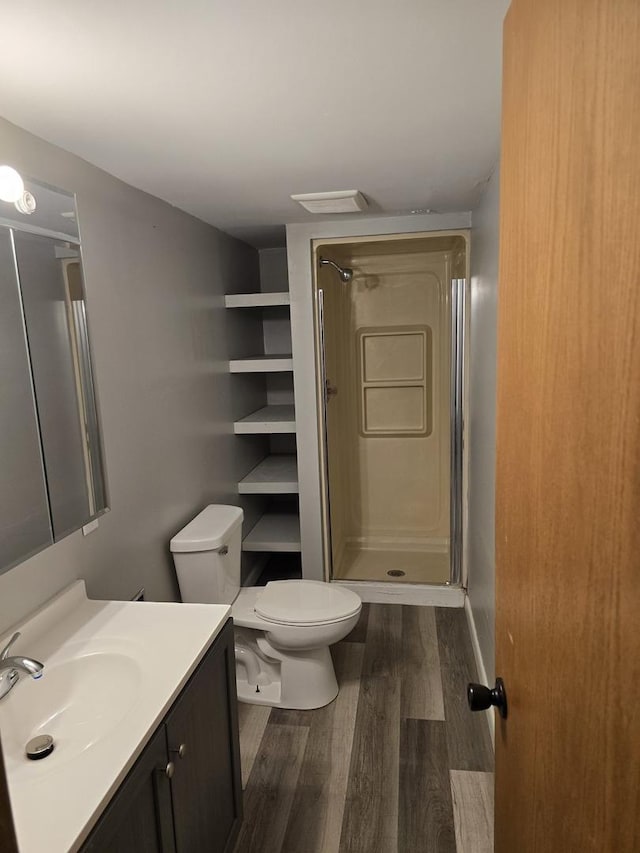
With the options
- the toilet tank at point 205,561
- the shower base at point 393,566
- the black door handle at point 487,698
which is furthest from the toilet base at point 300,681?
the black door handle at point 487,698

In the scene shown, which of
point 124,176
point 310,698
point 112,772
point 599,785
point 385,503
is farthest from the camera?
point 385,503

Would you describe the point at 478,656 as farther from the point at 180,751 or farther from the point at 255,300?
the point at 255,300

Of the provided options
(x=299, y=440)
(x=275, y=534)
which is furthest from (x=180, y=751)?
(x=275, y=534)

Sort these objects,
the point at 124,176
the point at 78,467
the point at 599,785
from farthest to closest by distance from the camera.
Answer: the point at 124,176
the point at 78,467
the point at 599,785

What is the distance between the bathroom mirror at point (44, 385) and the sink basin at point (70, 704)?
0.30 m

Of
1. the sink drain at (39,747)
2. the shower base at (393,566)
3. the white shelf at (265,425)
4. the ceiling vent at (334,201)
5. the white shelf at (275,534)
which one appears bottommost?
the shower base at (393,566)

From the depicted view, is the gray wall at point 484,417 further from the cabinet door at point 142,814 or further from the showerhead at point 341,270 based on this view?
the cabinet door at point 142,814

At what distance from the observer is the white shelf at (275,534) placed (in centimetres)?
327

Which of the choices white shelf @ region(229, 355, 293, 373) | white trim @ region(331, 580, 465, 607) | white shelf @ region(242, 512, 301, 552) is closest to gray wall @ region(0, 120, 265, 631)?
white shelf @ region(229, 355, 293, 373)

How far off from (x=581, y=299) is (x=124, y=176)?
1.84 m

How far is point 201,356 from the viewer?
108 inches

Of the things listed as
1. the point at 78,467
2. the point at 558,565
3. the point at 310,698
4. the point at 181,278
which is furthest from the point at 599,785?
the point at 181,278

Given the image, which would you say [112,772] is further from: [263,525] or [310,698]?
[263,525]

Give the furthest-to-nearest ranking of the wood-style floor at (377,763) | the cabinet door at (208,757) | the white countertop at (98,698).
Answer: the wood-style floor at (377,763), the cabinet door at (208,757), the white countertop at (98,698)
